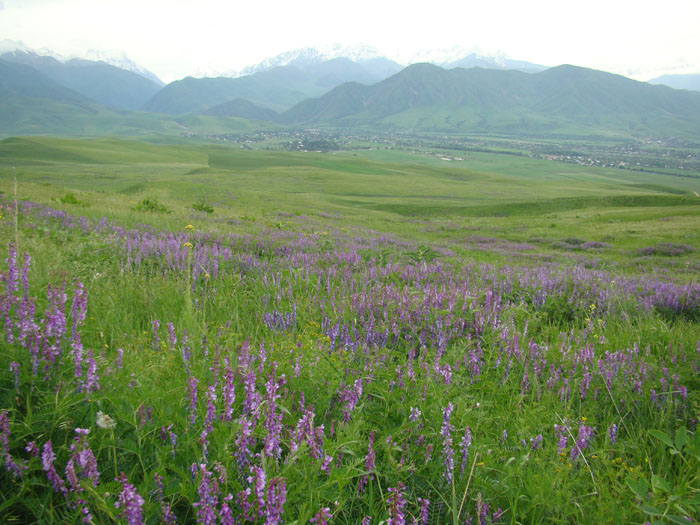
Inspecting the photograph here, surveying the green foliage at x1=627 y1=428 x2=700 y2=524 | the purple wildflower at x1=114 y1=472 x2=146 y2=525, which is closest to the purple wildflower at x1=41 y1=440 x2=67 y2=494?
the purple wildflower at x1=114 y1=472 x2=146 y2=525

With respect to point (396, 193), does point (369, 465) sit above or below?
above

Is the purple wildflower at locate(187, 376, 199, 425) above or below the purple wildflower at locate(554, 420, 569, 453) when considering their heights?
above

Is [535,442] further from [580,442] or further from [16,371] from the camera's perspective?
[16,371]

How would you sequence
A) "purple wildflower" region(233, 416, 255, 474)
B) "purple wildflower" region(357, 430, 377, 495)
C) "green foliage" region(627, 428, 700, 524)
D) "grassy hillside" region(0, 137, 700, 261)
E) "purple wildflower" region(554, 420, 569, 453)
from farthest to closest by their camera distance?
1. "grassy hillside" region(0, 137, 700, 261)
2. "purple wildflower" region(554, 420, 569, 453)
3. "purple wildflower" region(357, 430, 377, 495)
4. "purple wildflower" region(233, 416, 255, 474)
5. "green foliage" region(627, 428, 700, 524)

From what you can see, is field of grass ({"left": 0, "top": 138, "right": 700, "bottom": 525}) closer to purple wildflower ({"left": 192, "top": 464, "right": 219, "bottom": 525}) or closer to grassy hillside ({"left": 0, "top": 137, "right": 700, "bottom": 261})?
purple wildflower ({"left": 192, "top": 464, "right": 219, "bottom": 525})

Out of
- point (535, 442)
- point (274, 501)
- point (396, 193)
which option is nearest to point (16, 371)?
point (274, 501)

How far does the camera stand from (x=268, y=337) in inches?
172

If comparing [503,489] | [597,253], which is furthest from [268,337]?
[597,253]

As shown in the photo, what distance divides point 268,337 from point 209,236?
759 centimetres

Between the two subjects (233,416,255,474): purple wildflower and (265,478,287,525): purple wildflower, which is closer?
(265,478,287,525): purple wildflower

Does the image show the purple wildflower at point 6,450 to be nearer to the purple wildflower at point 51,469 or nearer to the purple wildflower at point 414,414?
the purple wildflower at point 51,469

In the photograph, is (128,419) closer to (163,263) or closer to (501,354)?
(501,354)

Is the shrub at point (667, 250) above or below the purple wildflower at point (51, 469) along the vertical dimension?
below

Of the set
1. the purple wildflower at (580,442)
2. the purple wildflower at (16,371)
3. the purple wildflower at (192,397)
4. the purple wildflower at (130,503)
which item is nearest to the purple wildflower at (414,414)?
the purple wildflower at (580,442)
